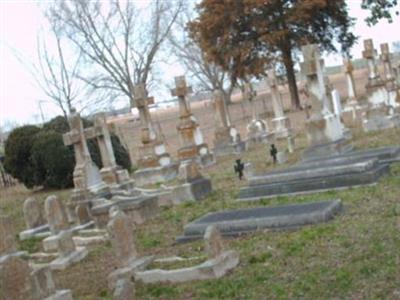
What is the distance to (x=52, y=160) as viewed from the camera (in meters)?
19.5

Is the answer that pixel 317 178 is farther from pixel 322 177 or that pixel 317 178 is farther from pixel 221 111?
pixel 221 111

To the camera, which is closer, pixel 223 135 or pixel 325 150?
pixel 325 150

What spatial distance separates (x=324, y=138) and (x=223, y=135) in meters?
7.48

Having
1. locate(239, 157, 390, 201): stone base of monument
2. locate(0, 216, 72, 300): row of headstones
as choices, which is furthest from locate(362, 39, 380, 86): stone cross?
locate(0, 216, 72, 300): row of headstones

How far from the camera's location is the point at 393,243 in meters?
7.00

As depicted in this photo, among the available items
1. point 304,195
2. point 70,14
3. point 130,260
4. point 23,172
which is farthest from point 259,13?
point 130,260

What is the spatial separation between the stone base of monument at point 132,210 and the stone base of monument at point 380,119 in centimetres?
1036

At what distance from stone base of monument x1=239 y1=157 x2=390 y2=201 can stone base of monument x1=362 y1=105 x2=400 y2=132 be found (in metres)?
8.07

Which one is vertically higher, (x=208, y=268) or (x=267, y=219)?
(x=267, y=219)

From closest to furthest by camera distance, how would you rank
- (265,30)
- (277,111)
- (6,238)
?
(6,238), (277,111), (265,30)

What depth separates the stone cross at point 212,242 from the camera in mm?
7121

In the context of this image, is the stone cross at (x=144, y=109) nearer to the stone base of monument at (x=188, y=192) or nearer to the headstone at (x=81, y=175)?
the headstone at (x=81, y=175)

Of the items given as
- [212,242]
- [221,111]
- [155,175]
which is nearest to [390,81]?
[221,111]

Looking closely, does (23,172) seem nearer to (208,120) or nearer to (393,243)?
(393,243)
